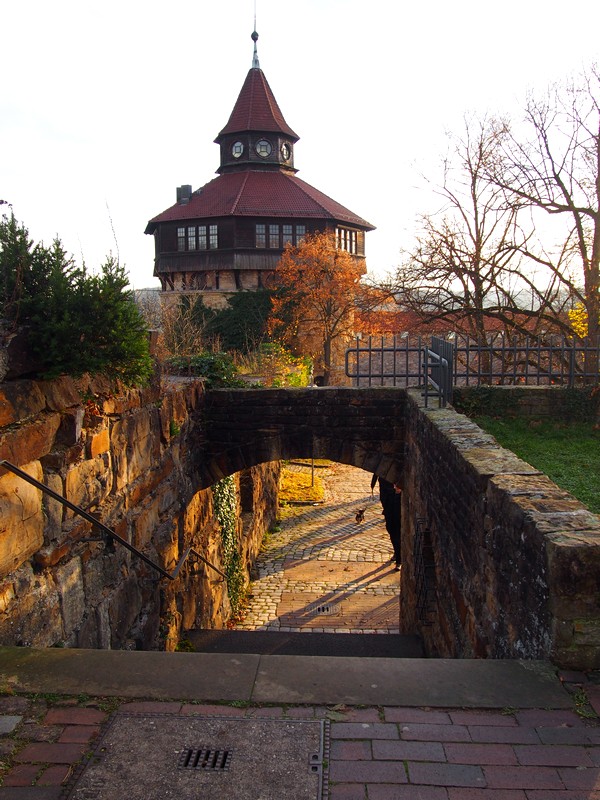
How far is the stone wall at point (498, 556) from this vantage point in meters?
3.12

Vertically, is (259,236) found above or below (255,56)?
below

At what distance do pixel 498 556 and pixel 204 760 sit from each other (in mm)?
2258

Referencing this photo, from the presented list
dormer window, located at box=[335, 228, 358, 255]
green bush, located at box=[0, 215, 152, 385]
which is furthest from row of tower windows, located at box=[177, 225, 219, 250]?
green bush, located at box=[0, 215, 152, 385]

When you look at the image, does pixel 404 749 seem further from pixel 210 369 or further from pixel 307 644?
pixel 210 369

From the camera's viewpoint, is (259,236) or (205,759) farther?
(259,236)

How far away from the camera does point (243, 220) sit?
103ft

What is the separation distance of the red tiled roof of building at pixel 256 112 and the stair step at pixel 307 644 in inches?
1239

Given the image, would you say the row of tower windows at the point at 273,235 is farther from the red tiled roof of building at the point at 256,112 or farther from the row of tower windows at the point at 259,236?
the red tiled roof of building at the point at 256,112

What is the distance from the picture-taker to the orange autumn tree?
2705cm

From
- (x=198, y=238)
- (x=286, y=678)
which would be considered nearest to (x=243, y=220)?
(x=198, y=238)

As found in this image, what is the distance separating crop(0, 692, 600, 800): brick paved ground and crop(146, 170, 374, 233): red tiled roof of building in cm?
3020

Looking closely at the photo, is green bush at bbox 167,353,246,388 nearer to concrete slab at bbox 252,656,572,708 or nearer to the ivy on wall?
the ivy on wall

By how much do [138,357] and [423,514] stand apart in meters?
4.03

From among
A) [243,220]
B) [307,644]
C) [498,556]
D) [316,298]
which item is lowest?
[307,644]
